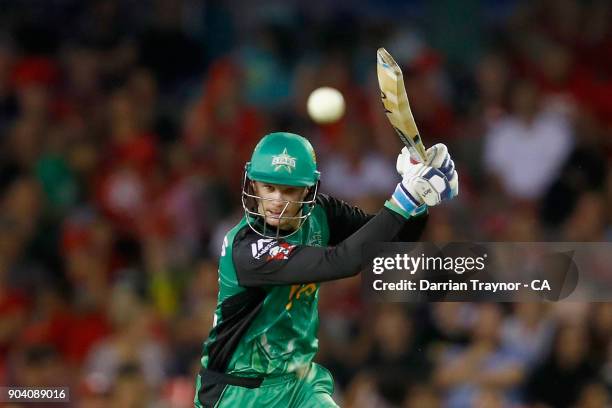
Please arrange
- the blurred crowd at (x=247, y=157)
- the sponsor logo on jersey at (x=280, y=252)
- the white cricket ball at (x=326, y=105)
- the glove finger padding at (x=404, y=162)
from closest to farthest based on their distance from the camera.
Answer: the sponsor logo on jersey at (x=280, y=252) → the glove finger padding at (x=404, y=162) → the blurred crowd at (x=247, y=157) → the white cricket ball at (x=326, y=105)

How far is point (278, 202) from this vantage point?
500cm

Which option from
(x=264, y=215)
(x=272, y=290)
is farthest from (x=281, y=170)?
(x=272, y=290)

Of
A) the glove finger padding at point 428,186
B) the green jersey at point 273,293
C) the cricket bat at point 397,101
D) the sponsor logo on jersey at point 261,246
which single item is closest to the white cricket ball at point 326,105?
the green jersey at point 273,293

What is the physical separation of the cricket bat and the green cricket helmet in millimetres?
407

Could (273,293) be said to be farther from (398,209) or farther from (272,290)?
(398,209)

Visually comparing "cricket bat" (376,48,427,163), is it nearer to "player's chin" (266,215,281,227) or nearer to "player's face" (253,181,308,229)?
"player's face" (253,181,308,229)

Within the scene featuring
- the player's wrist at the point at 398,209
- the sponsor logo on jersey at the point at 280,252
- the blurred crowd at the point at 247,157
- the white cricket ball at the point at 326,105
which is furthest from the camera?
the white cricket ball at the point at 326,105

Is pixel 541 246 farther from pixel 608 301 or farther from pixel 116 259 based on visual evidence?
pixel 116 259

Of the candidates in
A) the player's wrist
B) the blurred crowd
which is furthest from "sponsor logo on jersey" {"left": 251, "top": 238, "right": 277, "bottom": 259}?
the blurred crowd

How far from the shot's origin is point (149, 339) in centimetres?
851

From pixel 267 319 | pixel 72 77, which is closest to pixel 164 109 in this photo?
pixel 72 77

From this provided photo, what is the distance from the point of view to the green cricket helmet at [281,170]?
196 inches

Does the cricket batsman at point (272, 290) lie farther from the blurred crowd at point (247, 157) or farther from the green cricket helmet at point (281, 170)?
the blurred crowd at point (247, 157)

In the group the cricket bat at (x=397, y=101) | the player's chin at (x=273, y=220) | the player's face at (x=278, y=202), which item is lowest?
the player's chin at (x=273, y=220)
